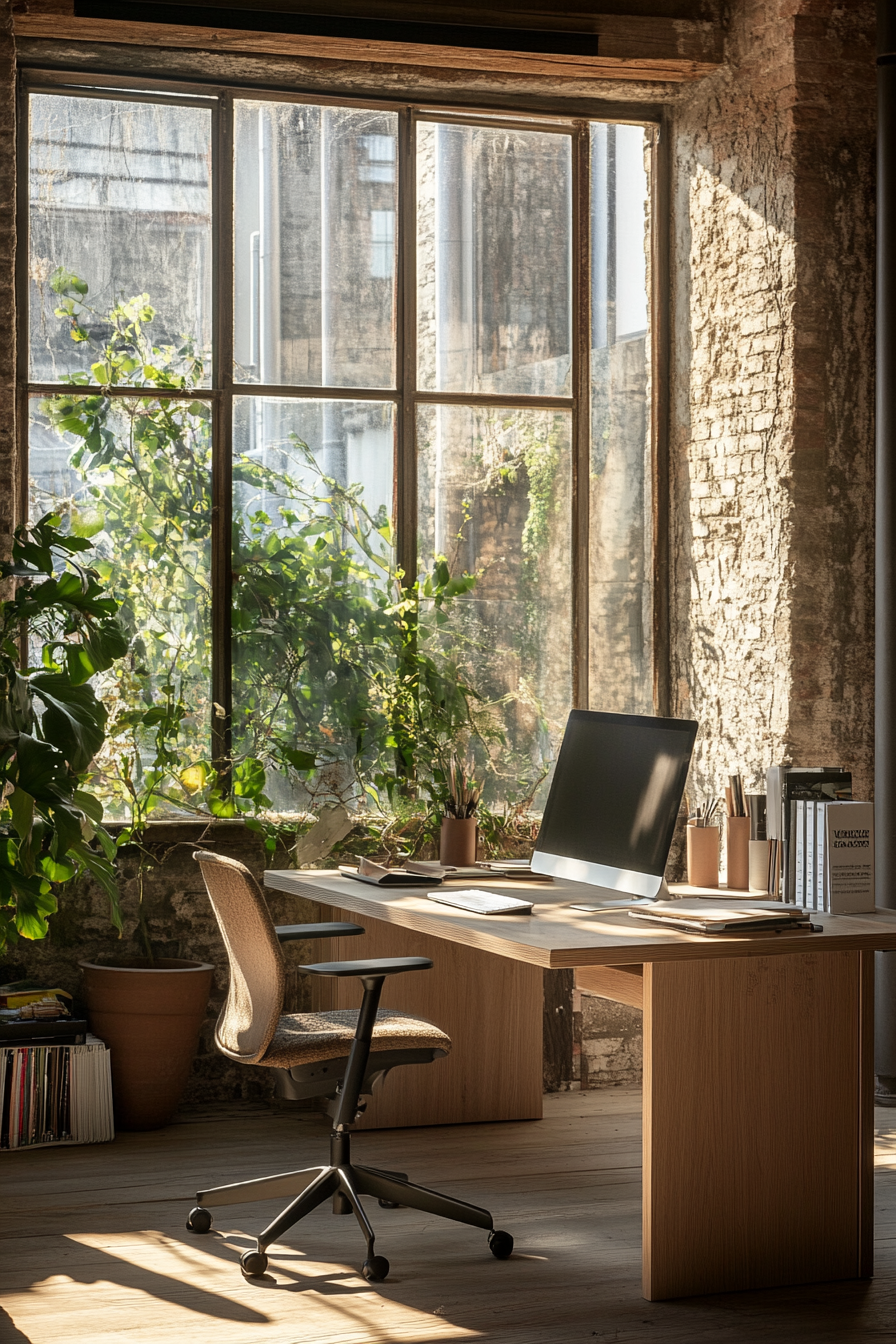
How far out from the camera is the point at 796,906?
389cm

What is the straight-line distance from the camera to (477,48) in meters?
5.27

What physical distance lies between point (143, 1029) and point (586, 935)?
6.38ft

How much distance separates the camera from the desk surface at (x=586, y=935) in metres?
3.31

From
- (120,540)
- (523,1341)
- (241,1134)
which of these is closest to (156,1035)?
(241,1134)

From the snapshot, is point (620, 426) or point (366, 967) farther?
point (620, 426)

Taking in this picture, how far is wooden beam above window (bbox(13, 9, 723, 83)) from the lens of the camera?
5.05 meters

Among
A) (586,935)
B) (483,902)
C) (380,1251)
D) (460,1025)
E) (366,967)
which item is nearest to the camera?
(586,935)

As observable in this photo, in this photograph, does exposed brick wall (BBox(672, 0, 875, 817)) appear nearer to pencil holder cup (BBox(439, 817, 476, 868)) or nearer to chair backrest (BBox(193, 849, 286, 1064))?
pencil holder cup (BBox(439, 817, 476, 868))

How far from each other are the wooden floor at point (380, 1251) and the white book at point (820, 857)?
2.07 ft

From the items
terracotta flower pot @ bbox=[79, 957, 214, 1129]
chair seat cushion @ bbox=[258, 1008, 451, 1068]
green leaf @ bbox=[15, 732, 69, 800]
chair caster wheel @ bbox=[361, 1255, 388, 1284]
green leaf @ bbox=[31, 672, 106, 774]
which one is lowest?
chair caster wheel @ bbox=[361, 1255, 388, 1284]

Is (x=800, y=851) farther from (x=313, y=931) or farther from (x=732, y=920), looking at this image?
(x=313, y=931)

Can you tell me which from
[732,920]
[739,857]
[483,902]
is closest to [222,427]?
[483,902]

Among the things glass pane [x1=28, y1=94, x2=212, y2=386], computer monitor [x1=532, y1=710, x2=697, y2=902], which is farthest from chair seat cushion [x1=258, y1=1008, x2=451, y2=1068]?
glass pane [x1=28, y1=94, x2=212, y2=386]

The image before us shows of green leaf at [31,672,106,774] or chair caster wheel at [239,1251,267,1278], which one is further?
green leaf at [31,672,106,774]
